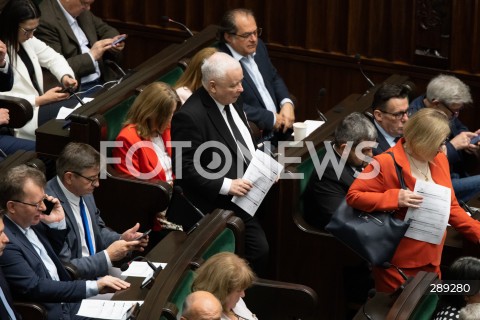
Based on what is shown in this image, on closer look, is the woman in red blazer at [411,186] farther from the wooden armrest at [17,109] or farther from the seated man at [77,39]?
the seated man at [77,39]

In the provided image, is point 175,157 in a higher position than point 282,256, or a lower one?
higher

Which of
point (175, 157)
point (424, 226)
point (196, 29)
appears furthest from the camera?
point (196, 29)

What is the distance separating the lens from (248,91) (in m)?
6.62

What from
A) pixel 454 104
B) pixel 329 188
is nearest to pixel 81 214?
pixel 329 188

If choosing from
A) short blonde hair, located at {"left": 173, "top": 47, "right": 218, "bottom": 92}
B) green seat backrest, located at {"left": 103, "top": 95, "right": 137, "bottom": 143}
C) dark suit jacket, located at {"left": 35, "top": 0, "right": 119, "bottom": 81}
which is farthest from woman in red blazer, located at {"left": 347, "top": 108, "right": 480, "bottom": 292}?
dark suit jacket, located at {"left": 35, "top": 0, "right": 119, "bottom": 81}

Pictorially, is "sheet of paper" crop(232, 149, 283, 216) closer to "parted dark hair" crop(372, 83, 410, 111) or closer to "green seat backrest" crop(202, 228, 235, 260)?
"green seat backrest" crop(202, 228, 235, 260)

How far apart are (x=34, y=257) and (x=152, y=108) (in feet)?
4.72

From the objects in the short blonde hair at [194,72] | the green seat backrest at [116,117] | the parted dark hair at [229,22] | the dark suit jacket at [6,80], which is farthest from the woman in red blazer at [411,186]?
the dark suit jacket at [6,80]

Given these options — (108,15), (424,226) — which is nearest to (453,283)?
(424,226)

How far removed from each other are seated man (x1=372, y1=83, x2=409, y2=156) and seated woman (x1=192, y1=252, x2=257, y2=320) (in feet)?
5.50

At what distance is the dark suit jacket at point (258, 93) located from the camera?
6457 millimetres

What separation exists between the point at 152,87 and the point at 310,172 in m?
0.94

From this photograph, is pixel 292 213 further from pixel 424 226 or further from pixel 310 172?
pixel 424 226

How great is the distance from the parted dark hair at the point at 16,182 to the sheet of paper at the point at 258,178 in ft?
3.93
